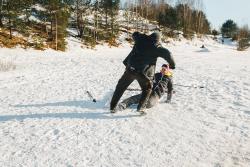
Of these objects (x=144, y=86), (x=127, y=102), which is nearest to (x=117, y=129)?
(x=144, y=86)

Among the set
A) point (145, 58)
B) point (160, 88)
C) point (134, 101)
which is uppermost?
point (145, 58)

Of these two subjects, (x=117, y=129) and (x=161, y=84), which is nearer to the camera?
(x=117, y=129)

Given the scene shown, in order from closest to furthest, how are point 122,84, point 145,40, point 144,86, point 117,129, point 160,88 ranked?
point 117,129
point 145,40
point 144,86
point 122,84
point 160,88

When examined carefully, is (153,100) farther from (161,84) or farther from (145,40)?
(145,40)

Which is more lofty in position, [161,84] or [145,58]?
[145,58]

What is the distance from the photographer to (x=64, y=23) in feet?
109

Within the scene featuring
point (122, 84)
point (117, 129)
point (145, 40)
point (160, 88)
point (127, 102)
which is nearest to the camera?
point (117, 129)

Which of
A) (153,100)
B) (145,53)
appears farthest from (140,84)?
(153,100)

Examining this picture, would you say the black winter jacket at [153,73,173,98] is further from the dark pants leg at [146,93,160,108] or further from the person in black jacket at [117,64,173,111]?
the dark pants leg at [146,93,160,108]

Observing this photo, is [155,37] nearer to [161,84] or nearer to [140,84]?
[140,84]

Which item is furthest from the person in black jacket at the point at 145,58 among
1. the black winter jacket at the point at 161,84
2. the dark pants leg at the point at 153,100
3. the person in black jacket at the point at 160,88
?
the black winter jacket at the point at 161,84

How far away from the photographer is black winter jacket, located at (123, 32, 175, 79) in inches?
289

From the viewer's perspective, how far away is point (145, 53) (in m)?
7.43

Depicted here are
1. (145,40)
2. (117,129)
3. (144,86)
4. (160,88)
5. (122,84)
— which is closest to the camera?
(117,129)
